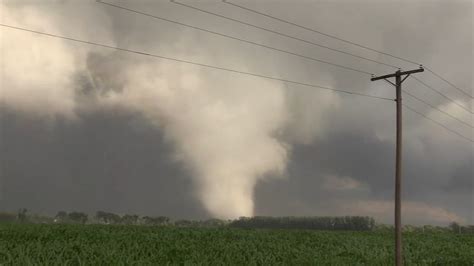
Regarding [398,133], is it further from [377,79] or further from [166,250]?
[166,250]

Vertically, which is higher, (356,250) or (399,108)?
(399,108)

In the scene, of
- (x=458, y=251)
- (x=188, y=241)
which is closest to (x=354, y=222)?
(x=458, y=251)

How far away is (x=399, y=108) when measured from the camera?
26984 millimetres

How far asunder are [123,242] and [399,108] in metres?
22.7

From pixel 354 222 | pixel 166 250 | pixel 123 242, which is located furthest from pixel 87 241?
pixel 354 222

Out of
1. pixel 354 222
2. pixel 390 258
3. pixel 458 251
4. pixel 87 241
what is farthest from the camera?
pixel 354 222

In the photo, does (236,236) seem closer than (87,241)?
No

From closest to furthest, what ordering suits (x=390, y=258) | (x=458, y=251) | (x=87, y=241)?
1. (x=87, y=241)
2. (x=390, y=258)
3. (x=458, y=251)

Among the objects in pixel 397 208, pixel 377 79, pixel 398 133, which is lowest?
pixel 397 208

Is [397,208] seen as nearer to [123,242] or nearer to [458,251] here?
[123,242]

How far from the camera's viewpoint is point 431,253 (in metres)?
44.2

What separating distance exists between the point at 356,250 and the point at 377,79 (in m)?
19.8

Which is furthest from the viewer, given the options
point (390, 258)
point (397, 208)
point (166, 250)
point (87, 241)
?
point (390, 258)

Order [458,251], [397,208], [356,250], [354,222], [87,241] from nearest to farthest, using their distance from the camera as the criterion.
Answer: [397,208]
[87,241]
[356,250]
[458,251]
[354,222]
